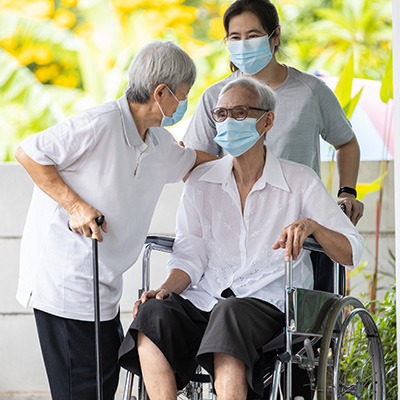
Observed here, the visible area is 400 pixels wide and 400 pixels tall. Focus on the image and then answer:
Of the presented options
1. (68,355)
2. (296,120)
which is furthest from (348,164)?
(68,355)

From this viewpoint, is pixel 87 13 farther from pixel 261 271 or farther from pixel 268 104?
pixel 261 271

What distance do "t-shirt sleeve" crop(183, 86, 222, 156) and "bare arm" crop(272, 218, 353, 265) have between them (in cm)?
67

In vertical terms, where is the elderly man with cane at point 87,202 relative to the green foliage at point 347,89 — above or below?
below

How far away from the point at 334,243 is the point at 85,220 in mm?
763

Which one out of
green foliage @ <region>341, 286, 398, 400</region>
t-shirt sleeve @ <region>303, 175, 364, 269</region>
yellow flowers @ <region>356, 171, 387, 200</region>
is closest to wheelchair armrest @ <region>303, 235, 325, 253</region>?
t-shirt sleeve @ <region>303, 175, 364, 269</region>

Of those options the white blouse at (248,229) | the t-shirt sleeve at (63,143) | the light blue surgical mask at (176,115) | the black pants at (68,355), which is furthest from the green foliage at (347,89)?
the black pants at (68,355)

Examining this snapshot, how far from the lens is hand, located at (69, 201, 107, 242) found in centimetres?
192

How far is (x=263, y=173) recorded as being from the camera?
226 cm

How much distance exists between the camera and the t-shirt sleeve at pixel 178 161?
227cm

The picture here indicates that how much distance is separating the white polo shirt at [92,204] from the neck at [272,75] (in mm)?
646

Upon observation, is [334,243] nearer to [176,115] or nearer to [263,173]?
[263,173]

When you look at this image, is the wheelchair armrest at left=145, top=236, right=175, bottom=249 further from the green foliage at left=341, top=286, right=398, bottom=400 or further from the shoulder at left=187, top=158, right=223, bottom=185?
the green foliage at left=341, top=286, right=398, bottom=400

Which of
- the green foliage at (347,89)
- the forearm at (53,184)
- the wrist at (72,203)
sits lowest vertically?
the wrist at (72,203)

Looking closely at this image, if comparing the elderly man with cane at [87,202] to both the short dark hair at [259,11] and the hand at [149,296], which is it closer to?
the hand at [149,296]
